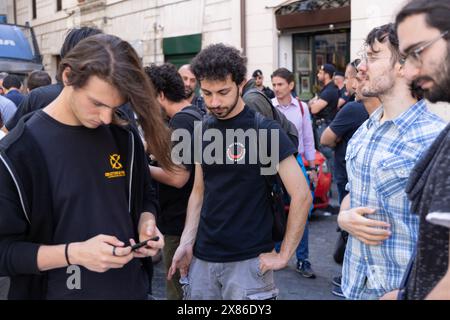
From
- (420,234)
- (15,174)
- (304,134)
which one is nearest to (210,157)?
(15,174)

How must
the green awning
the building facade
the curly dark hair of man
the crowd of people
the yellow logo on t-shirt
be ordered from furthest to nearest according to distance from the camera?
1. the green awning
2. the building facade
3. the yellow logo on t-shirt
4. the curly dark hair of man
5. the crowd of people

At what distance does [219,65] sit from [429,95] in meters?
1.46

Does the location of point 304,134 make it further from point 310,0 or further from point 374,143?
point 310,0

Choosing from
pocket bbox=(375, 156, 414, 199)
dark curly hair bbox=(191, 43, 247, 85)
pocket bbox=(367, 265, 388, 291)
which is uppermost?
dark curly hair bbox=(191, 43, 247, 85)

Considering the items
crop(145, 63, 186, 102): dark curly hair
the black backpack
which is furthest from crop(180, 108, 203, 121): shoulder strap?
the black backpack

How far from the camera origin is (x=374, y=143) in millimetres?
2299

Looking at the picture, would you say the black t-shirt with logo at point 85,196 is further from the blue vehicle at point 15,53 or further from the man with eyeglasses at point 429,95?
the blue vehicle at point 15,53

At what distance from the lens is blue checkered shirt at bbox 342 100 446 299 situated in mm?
2117

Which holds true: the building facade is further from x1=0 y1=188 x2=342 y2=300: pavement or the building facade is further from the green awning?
x1=0 y1=188 x2=342 y2=300: pavement

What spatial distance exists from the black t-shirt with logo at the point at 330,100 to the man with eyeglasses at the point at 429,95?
635 centimetres

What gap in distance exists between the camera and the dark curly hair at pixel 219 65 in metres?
2.81

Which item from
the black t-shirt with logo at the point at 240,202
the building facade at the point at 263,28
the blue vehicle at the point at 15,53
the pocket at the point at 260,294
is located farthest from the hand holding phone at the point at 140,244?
the blue vehicle at the point at 15,53

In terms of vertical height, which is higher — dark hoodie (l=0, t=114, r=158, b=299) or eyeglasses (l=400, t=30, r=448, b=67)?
eyeglasses (l=400, t=30, r=448, b=67)

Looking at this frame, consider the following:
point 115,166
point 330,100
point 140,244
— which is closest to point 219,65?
point 115,166
